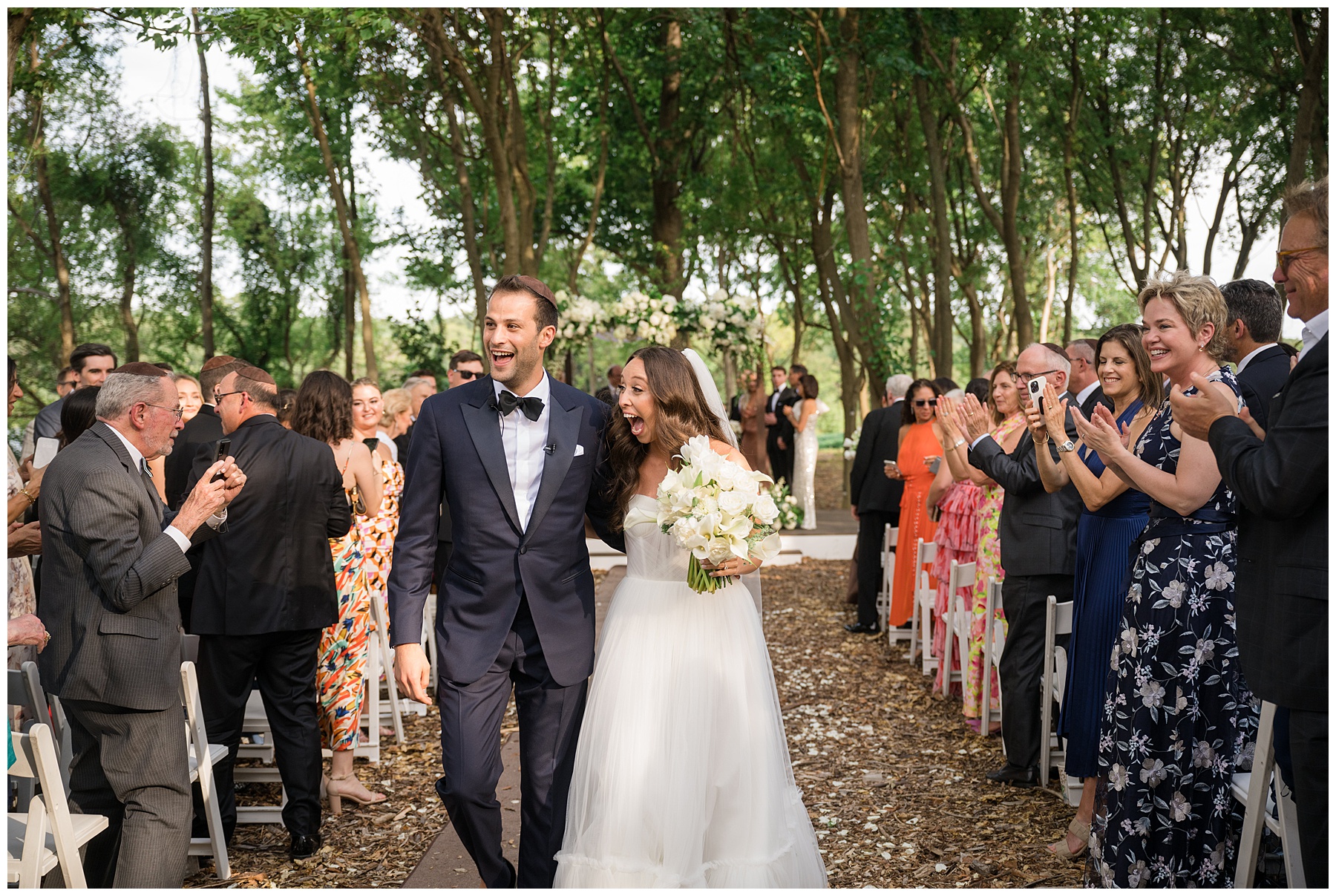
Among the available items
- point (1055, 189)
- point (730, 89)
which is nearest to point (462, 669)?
point (730, 89)

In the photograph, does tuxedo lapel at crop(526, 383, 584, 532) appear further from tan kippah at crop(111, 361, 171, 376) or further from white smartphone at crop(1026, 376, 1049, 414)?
white smartphone at crop(1026, 376, 1049, 414)

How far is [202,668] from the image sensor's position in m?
5.03

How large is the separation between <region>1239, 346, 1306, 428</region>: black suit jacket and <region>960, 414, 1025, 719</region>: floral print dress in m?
2.29

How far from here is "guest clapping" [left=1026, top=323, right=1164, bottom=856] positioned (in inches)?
178

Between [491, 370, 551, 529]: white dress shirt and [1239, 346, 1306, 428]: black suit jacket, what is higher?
[1239, 346, 1306, 428]: black suit jacket

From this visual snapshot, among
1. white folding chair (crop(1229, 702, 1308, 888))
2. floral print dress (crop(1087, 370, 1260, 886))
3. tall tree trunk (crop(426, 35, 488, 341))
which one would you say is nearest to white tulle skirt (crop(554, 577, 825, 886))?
floral print dress (crop(1087, 370, 1260, 886))

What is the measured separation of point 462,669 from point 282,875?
1789mm

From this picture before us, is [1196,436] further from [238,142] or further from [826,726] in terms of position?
[238,142]

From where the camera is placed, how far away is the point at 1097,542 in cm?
476

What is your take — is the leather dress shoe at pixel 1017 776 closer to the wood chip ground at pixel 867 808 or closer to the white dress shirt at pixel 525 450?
the wood chip ground at pixel 867 808

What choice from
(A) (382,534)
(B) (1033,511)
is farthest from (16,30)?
(B) (1033,511)

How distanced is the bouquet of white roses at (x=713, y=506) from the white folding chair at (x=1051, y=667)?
206cm

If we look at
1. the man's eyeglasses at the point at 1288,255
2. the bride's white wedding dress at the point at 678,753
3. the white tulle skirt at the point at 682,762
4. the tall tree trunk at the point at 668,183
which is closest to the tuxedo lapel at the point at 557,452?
the bride's white wedding dress at the point at 678,753

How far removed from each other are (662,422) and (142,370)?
232 centimetres
